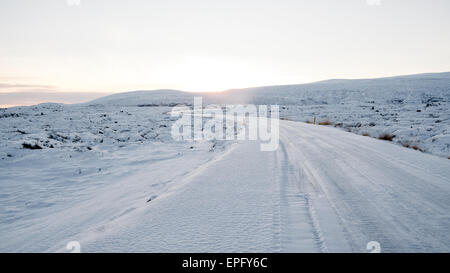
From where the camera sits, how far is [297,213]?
3.64 meters

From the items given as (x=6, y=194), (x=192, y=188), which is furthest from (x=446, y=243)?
(x=6, y=194)

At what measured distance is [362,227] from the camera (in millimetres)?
3203

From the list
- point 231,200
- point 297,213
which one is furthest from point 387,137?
point 231,200

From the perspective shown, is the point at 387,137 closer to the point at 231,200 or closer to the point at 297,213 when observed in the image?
the point at 297,213

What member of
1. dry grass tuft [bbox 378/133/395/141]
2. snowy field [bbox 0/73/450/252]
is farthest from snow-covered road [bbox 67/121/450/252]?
dry grass tuft [bbox 378/133/395/141]

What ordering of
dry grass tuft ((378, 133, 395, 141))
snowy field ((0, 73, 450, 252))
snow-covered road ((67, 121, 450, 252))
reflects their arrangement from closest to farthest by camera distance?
snow-covered road ((67, 121, 450, 252))
snowy field ((0, 73, 450, 252))
dry grass tuft ((378, 133, 395, 141))

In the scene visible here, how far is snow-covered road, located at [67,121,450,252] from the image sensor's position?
284cm

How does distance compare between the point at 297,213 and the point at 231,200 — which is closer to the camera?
the point at 297,213

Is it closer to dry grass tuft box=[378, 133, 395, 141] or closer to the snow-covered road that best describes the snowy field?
the snow-covered road

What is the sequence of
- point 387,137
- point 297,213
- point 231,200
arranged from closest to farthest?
point 297,213
point 231,200
point 387,137

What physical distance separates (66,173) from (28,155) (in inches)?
102

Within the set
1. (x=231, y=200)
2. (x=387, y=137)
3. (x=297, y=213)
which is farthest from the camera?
(x=387, y=137)

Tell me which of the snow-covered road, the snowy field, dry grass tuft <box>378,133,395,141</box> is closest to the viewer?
the snow-covered road

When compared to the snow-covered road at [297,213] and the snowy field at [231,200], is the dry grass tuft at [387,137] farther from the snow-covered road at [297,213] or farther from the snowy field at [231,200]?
the snow-covered road at [297,213]
